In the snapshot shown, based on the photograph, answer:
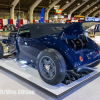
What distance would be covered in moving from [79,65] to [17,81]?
4.32ft

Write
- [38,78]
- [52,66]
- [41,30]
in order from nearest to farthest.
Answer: [52,66], [38,78], [41,30]

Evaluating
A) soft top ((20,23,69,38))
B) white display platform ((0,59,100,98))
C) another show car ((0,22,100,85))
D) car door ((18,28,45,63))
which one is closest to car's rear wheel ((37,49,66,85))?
another show car ((0,22,100,85))

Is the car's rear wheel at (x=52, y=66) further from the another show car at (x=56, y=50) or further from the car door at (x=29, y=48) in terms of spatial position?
the car door at (x=29, y=48)

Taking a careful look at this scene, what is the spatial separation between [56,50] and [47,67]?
355 millimetres

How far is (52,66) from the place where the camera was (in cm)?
229

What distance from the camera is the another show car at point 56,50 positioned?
222 cm

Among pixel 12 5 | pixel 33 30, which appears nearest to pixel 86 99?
pixel 33 30

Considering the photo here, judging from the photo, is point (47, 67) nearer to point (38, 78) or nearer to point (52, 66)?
point (52, 66)

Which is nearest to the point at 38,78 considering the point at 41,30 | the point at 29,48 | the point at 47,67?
the point at 47,67

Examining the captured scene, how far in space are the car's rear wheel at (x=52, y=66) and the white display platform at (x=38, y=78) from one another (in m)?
0.12

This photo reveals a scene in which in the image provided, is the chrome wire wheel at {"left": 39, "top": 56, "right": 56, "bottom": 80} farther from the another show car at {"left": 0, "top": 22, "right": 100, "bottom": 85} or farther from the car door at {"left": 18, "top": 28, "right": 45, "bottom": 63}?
the car door at {"left": 18, "top": 28, "right": 45, "bottom": 63}

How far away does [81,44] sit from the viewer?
291 centimetres

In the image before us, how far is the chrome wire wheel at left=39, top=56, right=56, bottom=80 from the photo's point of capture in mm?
2281

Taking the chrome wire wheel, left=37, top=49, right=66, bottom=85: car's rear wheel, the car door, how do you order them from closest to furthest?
1. left=37, top=49, right=66, bottom=85: car's rear wheel
2. the chrome wire wheel
3. the car door
